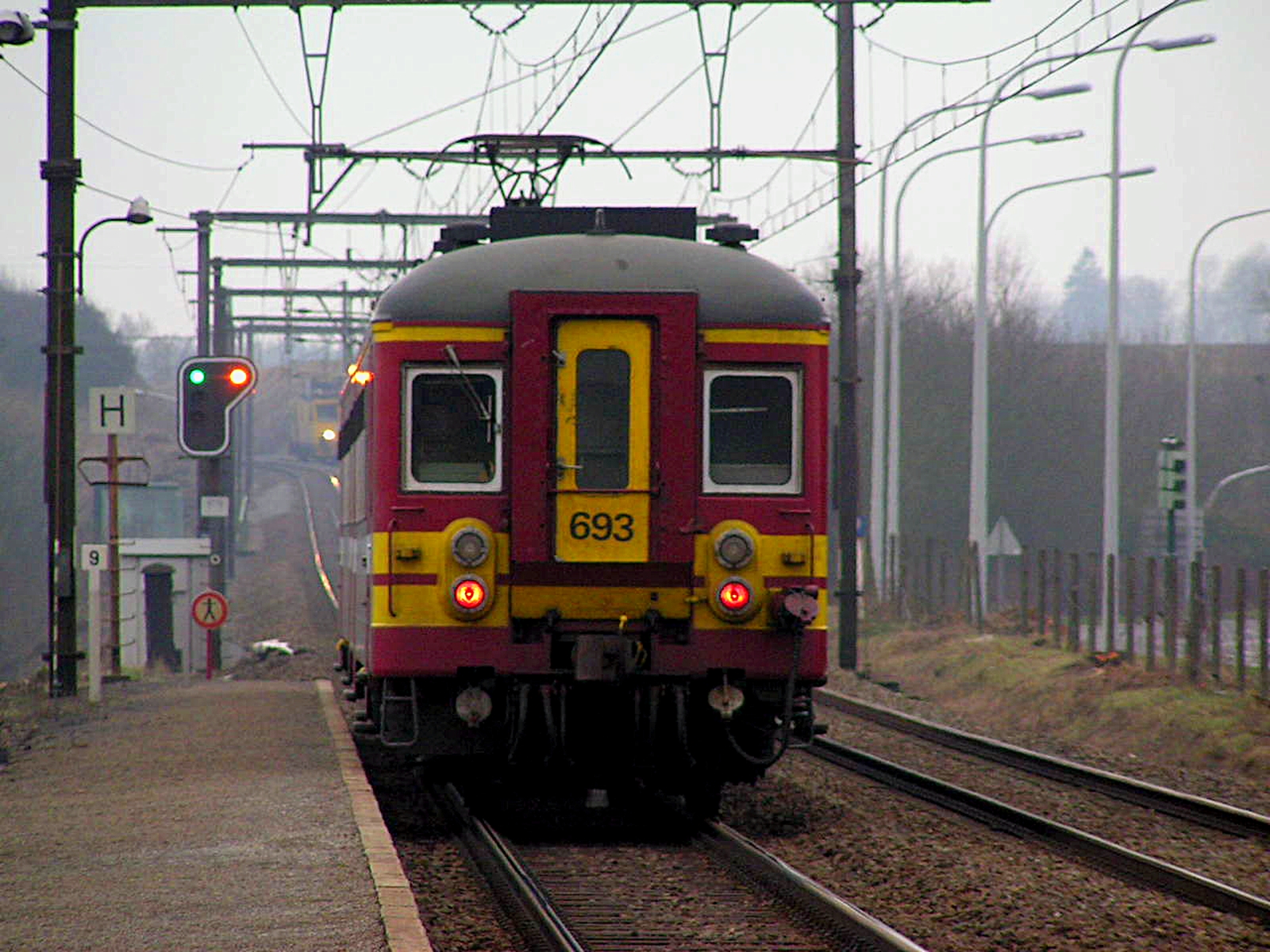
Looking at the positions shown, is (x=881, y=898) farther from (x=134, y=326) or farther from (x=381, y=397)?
(x=134, y=326)

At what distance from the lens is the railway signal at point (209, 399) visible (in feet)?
62.3

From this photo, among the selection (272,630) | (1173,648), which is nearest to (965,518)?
(272,630)

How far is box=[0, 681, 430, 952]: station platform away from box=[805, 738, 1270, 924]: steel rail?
372 centimetres

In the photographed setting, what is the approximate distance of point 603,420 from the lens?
1010cm

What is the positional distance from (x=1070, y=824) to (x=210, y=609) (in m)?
14.5

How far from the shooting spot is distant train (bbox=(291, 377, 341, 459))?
9200 centimetres

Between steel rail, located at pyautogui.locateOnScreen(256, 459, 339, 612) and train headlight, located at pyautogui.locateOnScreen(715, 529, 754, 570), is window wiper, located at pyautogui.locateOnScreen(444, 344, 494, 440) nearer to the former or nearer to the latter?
train headlight, located at pyautogui.locateOnScreen(715, 529, 754, 570)

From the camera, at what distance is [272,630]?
38.1 m

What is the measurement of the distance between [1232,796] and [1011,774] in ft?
5.44

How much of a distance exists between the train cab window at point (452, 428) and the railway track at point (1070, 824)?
148 inches

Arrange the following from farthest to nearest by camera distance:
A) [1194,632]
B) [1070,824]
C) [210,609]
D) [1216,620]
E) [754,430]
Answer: [210,609], [1194,632], [1216,620], [1070,824], [754,430]

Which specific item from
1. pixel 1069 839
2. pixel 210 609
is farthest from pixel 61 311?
pixel 1069 839

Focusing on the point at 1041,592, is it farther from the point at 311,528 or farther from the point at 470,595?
the point at 311,528

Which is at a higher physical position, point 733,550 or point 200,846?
point 733,550
